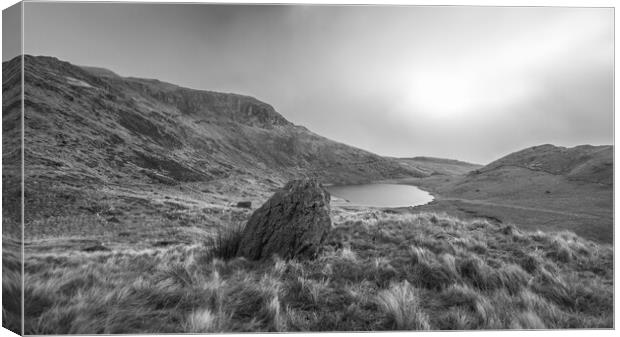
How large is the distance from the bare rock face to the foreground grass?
0.72ft

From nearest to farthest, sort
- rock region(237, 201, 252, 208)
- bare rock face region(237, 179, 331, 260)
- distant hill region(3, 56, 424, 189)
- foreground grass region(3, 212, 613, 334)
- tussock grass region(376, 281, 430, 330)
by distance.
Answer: foreground grass region(3, 212, 613, 334) → tussock grass region(376, 281, 430, 330) → distant hill region(3, 56, 424, 189) → bare rock face region(237, 179, 331, 260) → rock region(237, 201, 252, 208)

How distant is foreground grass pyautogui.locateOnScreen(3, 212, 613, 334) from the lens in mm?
2924

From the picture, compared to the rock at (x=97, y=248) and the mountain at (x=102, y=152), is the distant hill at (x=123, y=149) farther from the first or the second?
the rock at (x=97, y=248)

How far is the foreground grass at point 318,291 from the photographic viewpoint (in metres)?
2.92

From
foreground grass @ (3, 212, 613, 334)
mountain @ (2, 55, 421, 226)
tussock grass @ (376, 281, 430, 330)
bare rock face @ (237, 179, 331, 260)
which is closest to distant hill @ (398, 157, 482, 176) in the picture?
mountain @ (2, 55, 421, 226)

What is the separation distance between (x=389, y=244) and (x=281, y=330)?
251 centimetres

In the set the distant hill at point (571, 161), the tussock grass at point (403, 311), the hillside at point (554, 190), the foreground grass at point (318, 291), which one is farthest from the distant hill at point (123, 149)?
the hillside at point (554, 190)

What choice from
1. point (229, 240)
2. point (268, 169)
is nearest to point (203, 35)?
point (229, 240)

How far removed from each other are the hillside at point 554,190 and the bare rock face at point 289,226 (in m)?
4.25

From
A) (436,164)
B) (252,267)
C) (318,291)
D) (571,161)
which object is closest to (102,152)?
(252,267)

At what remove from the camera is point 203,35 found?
422 cm

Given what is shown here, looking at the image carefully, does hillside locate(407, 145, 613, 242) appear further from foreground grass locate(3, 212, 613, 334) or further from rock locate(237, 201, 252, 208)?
rock locate(237, 201, 252, 208)

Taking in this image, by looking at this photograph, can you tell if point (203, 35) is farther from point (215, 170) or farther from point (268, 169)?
point (215, 170)

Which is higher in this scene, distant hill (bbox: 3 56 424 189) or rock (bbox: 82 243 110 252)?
distant hill (bbox: 3 56 424 189)
